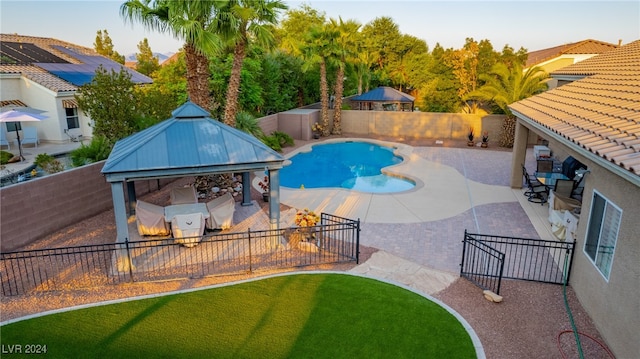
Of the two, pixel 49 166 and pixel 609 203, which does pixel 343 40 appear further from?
pixel 609 203

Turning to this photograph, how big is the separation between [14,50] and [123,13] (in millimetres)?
18006

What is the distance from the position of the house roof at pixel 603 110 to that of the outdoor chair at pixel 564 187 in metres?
2.77

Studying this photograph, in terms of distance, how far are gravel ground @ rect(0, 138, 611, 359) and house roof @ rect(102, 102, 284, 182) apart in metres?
2.98

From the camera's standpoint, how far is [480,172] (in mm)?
21516

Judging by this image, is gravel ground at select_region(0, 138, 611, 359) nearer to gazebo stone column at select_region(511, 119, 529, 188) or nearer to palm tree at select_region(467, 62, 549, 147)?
gazebo stone column at select_region(511, 119, 529, 188)

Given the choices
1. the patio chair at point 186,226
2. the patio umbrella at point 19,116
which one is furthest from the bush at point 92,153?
the patio chair at point 186,226

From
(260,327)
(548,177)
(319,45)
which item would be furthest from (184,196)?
(319,45)

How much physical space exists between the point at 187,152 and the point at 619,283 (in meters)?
10.5

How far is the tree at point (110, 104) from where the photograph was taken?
16.0 metres

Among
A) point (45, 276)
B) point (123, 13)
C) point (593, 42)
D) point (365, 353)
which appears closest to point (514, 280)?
point (365, 353)

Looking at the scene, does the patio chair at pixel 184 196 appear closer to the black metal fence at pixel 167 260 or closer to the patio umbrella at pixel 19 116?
the black metal fence at pixel 167 260

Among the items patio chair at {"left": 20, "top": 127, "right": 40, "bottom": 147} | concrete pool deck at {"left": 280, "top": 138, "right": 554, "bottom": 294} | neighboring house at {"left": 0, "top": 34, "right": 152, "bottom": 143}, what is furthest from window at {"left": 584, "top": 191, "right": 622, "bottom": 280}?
patio chair at {"left": 20, "top": 127, "right": 40, "bottom": 147}

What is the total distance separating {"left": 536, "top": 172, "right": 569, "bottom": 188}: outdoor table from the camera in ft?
55.2

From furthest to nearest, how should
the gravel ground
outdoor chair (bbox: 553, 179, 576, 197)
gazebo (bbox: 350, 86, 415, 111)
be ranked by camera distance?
gazebo (bbox: 350, 86, 415, 111), outdoor chair (bbox: 553, 179, 576, 197), the gravel ground
